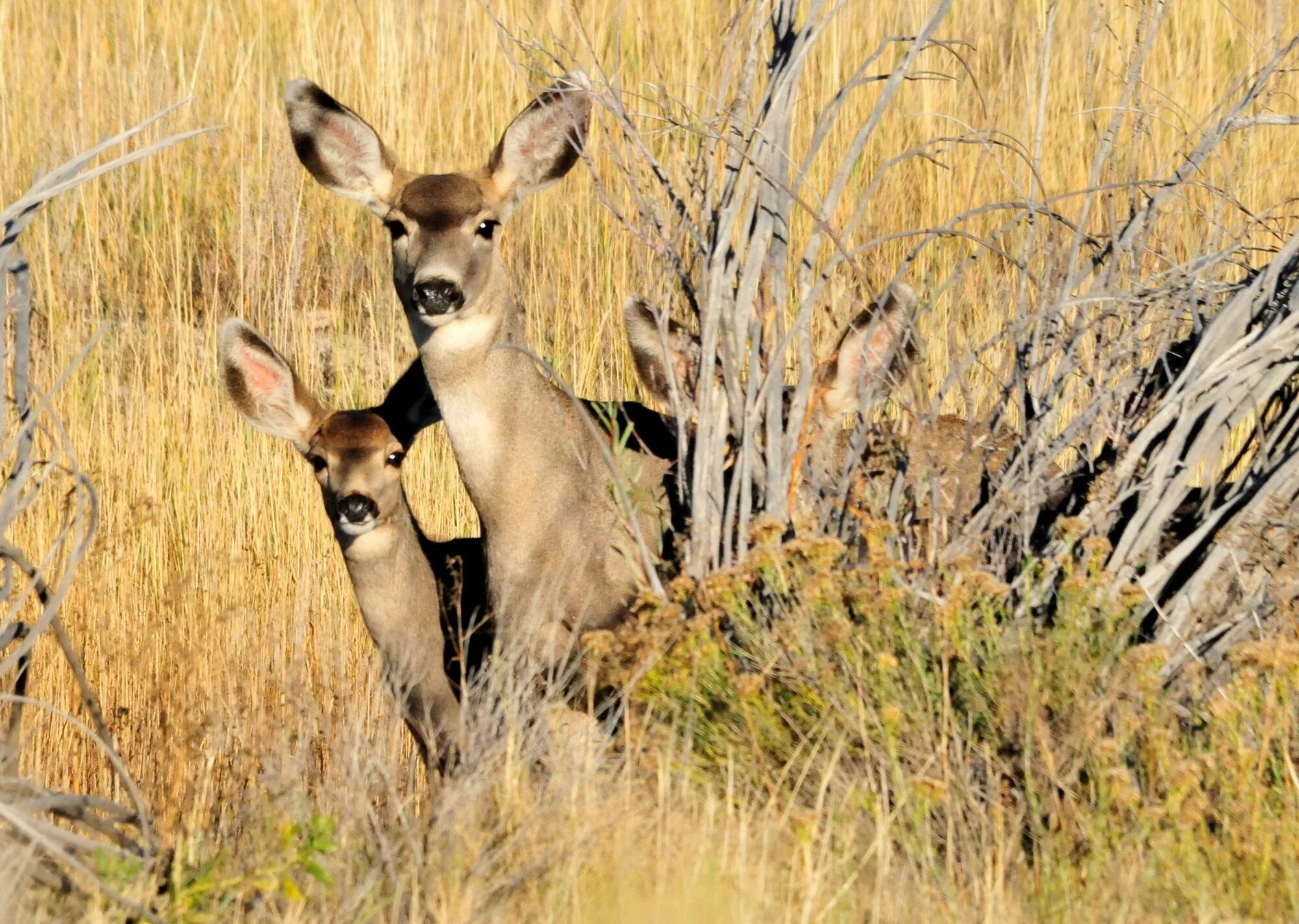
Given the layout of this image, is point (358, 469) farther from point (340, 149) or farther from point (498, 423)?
point (340, 149)

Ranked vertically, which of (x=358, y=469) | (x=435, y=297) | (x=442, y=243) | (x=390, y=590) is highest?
(x=442, y=243)

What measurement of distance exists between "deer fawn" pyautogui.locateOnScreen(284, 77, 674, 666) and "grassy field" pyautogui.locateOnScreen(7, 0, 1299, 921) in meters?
0.60

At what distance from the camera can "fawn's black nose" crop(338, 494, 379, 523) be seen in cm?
521

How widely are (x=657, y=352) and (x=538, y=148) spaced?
0.72 meters

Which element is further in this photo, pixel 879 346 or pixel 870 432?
pixel 879 346

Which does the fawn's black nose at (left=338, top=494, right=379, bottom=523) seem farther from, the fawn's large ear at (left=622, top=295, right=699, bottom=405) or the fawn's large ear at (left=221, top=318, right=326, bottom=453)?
the fawn's large ear at (left=622, top=295, right=699, bottom=405)

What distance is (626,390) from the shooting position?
26.4 ft

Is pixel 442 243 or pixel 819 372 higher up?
pixel 442 243

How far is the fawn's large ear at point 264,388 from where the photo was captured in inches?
224

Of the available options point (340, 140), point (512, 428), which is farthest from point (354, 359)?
point (512, 428)

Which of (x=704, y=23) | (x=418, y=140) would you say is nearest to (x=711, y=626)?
(x=418, y=140)

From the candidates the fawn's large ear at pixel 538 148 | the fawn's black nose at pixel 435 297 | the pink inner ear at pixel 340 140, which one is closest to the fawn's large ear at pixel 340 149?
the pink inner ear at pixel 340 140

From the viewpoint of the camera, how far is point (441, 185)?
541 cm

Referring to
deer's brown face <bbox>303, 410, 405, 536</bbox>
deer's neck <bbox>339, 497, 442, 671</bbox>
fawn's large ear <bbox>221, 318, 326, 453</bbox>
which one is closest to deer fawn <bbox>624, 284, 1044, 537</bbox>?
deer's brown face <bbox>303, 410, 405, 536</bbox>
